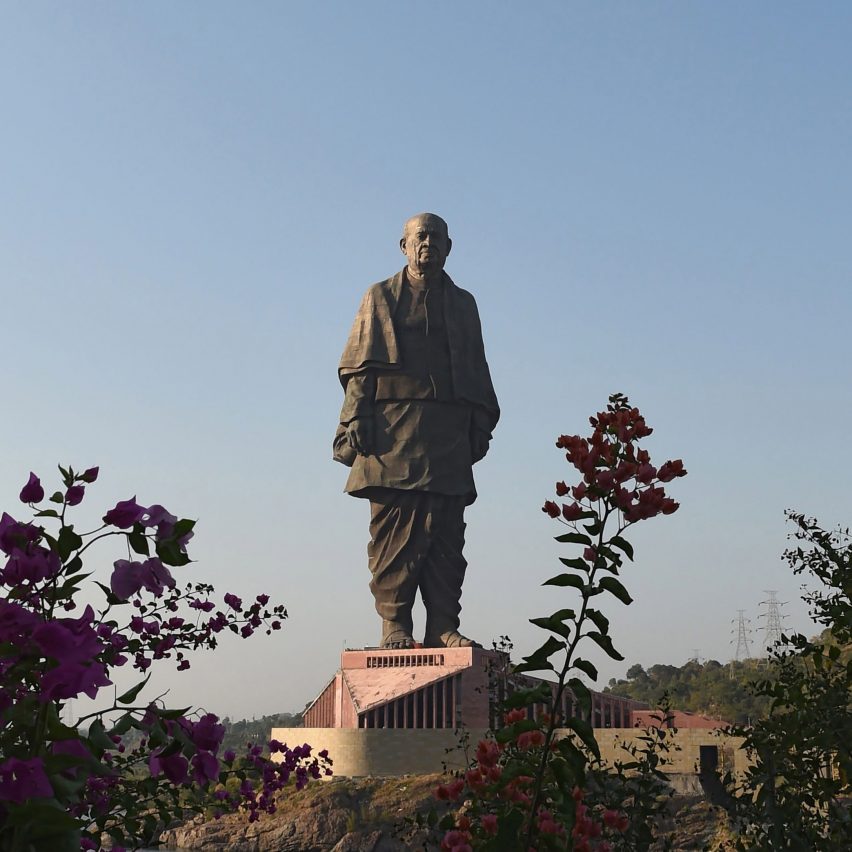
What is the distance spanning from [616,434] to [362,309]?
2058 cm

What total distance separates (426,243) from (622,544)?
20098mm

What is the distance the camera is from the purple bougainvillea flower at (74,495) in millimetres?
2158

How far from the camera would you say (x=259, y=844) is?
2056cm

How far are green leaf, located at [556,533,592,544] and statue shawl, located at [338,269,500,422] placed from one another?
19.6 meters

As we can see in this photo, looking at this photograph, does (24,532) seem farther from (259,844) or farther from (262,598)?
(259,844)

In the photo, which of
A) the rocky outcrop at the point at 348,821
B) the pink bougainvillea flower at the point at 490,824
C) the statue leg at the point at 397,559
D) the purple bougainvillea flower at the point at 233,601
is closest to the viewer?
the pink bougainvillea flower at the point at 490,824

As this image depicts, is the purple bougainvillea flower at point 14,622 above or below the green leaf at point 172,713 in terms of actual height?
above

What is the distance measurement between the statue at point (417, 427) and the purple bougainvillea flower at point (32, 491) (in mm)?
19759

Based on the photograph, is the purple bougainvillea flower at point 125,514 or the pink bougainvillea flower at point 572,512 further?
the pink bougainvillea flower at point 572,512

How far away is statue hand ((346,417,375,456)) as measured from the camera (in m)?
22.2

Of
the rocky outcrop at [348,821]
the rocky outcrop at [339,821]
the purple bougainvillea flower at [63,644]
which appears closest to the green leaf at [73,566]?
the purple bougainvillea flower at [63,644]

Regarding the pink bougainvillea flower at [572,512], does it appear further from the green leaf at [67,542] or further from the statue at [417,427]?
the statue at [417,427]

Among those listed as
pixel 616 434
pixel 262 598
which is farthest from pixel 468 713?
pixel 616 434

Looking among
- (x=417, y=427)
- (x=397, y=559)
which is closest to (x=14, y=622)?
(x=397, y=559)
